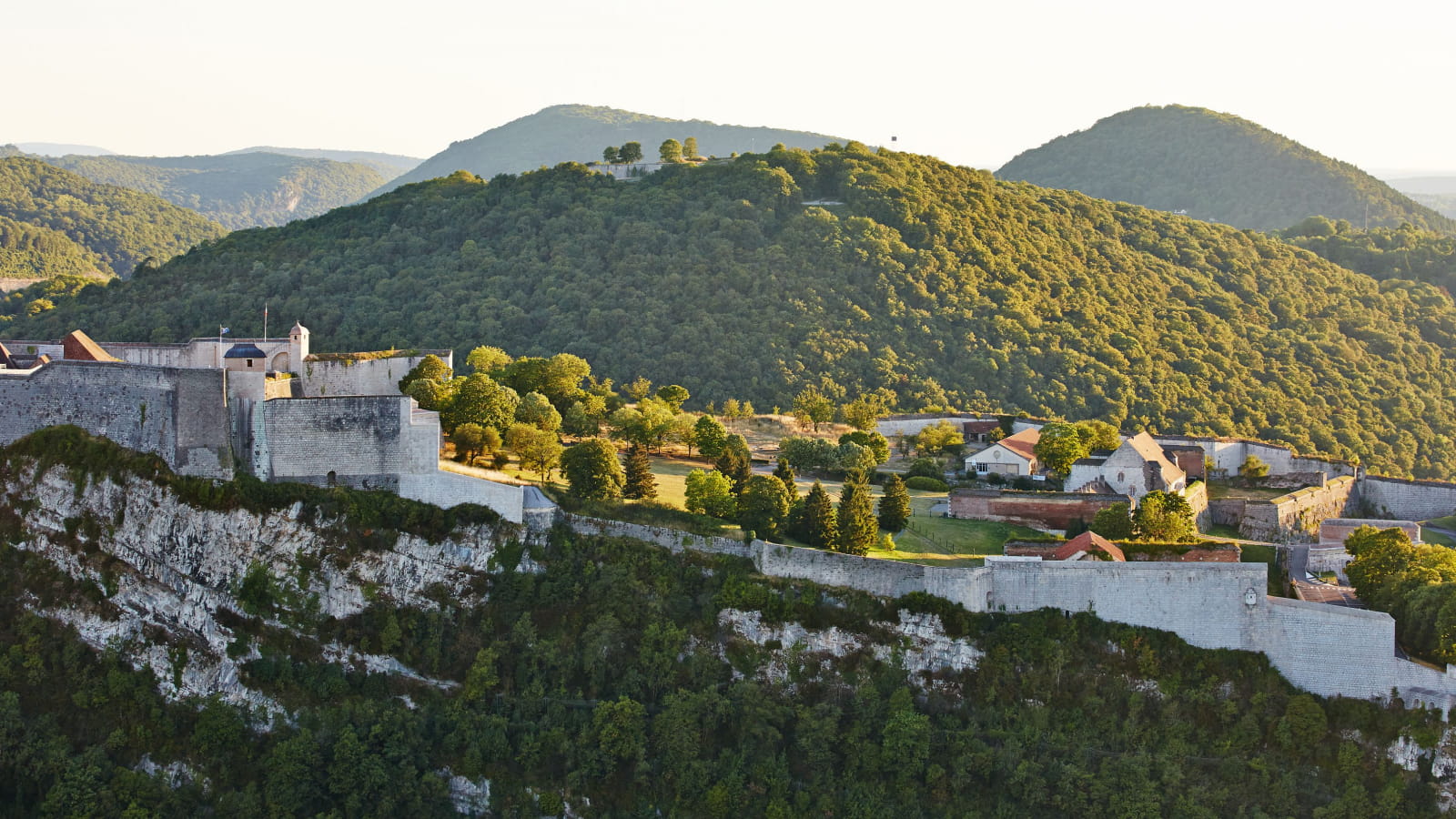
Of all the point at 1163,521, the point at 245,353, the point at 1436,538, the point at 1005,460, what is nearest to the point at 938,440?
the point at 1005,460

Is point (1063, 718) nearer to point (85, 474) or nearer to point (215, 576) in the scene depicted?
point (215, 576)

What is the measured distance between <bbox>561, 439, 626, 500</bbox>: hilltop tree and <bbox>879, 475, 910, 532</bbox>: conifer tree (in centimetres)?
667

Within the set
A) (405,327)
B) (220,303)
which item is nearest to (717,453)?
(405,327)

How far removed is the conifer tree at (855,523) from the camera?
31.2m

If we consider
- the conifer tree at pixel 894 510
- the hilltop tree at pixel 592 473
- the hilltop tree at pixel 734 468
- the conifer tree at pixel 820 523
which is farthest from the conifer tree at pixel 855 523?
the hilltop tree at pixel 592 473

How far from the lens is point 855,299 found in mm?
65750

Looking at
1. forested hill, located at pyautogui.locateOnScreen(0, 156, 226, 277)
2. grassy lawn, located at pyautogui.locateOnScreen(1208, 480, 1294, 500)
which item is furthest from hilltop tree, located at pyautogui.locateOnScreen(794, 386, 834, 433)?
forested hill, located at pyautogui.locateOnScreen(0, 156, 226, 277)

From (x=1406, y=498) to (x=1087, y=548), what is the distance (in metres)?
19.4

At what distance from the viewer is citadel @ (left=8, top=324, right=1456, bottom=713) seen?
92.6 ft

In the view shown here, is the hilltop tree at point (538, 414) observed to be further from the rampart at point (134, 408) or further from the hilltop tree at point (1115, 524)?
the hilltop tree at point (1115, 524)

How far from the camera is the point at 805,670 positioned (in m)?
29.0

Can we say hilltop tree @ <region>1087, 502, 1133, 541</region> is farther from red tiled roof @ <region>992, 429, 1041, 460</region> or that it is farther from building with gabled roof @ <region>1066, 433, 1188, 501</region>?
red tiled roof @ <region>992, 429, 1041, 460</region>

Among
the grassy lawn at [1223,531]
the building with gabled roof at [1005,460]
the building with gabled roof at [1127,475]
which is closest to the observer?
the building with gabled roof at [1127,475]

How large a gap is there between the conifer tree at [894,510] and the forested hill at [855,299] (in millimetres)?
23907
